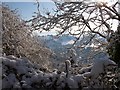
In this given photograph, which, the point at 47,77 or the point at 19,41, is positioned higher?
the point at 19,41

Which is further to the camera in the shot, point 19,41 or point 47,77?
point 19,41

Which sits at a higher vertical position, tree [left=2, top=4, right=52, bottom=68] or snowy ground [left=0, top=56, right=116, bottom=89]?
tree [left=2, top=4, right=52, bottom=68]

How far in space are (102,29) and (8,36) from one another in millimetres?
4055

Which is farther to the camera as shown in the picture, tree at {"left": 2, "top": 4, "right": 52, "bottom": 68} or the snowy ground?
tree at {"left": 2, "top": 4, "right": 52, "bottom": 68}

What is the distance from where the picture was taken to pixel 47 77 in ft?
18.5

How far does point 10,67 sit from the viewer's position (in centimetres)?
581

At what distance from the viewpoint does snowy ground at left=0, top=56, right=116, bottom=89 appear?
18.3 feet

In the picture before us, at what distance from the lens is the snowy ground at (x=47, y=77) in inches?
219

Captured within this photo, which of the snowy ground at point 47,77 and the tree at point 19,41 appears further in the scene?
the tree at point 19,41

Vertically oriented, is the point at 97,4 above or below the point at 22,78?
above

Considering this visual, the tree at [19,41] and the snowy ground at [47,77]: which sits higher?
the tree at [19,41]

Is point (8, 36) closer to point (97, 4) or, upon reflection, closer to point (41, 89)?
point (97, 4)

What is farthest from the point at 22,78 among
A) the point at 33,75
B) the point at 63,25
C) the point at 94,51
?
the point at 94,51

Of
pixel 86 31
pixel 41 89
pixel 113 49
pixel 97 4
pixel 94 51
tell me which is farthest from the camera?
pixel 94 51
